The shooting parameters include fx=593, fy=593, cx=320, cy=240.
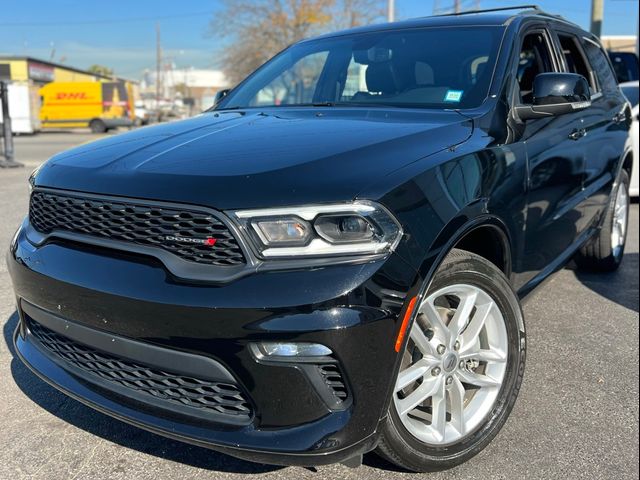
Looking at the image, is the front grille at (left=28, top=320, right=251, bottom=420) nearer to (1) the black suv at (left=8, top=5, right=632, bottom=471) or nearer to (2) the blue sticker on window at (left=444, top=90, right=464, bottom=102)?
(1) the black suv at (left=8, top=5, right=632, bottom=471)

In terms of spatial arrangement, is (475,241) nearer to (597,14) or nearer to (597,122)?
Answer: (597,122)

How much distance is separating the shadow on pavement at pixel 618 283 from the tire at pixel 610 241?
8 centimetres

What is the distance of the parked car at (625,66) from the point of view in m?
11.2

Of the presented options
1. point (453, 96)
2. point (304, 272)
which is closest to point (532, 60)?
point (453, 96)

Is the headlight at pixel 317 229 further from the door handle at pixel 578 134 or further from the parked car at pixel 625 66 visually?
the parked car at pixel 625 66

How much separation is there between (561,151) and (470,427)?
1689 mm

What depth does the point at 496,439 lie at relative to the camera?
8.43 feet

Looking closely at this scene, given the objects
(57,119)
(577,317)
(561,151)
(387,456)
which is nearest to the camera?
(387,456)

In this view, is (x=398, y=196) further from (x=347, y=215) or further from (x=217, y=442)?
(x=217, y=442)

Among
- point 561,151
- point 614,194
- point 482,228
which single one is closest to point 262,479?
point 482,228

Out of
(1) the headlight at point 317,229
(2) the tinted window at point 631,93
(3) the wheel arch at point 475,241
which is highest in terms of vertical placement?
(2) the tinted window at point 631,93

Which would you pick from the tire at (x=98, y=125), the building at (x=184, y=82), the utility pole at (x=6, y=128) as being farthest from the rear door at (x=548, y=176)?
the building at (x=184, y=82)

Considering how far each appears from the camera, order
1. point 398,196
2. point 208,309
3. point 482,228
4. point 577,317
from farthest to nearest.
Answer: point 577,317 → point 482,228 → point 398,196 → point 208,309

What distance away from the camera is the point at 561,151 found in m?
3.25
